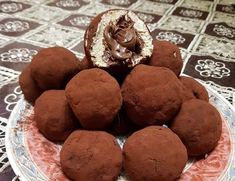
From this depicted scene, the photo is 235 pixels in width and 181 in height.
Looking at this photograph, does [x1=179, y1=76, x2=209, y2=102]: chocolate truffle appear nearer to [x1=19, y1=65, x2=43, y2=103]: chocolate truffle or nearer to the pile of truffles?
the pile of truffles

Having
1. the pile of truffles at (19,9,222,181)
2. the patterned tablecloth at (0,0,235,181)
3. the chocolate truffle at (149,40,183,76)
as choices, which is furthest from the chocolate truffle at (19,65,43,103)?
the chocolate truffle at (149,40,183,76)

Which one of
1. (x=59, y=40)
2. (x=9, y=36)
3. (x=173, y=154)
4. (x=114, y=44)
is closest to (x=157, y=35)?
(x=59, y=40)

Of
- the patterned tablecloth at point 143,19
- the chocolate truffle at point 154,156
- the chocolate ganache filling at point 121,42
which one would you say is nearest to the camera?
the chocolate truffle at point 154,156

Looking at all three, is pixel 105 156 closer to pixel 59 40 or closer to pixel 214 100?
pixel 214 100

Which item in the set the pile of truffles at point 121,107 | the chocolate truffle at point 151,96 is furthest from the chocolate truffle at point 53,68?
the chocolate truffle at point 151,96

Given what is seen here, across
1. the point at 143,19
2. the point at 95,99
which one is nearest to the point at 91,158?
the point at 95,99

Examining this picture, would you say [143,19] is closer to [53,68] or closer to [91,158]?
[53,68]

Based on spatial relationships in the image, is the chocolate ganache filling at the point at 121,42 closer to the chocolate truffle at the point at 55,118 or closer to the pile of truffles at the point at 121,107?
the pile of truffles at the point at 121,107
